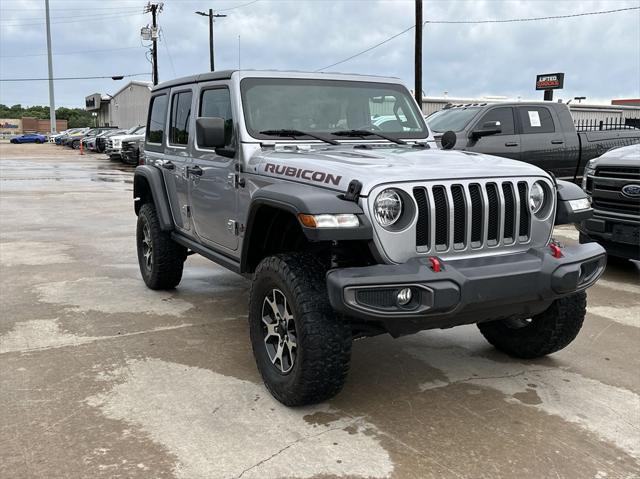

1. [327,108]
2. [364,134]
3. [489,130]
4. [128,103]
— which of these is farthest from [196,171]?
[128,103]

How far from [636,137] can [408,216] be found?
31.7 feet

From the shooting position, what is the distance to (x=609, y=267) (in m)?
7.12

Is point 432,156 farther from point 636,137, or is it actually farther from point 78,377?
point 636,137

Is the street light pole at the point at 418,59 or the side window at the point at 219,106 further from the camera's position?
the street light pole at the point at 418,59

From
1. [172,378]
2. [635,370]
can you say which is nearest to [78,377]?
[172,378]

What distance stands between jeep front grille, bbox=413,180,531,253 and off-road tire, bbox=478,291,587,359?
635 mm

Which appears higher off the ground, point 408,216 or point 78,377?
point 408,216

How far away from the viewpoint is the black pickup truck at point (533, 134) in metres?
9.98

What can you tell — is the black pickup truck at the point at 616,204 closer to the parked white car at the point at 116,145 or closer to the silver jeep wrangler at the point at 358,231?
the silver jeep wrangler at the point at 358,231

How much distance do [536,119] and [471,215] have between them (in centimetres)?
796

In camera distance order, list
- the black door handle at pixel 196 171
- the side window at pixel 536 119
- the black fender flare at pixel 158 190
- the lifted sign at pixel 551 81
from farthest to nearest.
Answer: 1. the lifted sign at pixel 551 81
2. the side window at pixel 536 119
3. the black fender flare at pixel 158 190
4. the black door handle at pixel 196 171

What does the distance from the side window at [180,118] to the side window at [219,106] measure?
1.01 ft

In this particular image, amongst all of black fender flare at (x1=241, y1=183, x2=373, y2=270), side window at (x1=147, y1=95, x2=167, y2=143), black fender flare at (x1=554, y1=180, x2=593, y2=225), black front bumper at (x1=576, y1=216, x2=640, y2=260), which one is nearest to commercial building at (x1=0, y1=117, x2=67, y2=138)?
side window at (x1=147, y1=95, x2=167, y2=143)

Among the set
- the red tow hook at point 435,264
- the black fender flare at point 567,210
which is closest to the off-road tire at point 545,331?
the black fender flare at point 567,210
